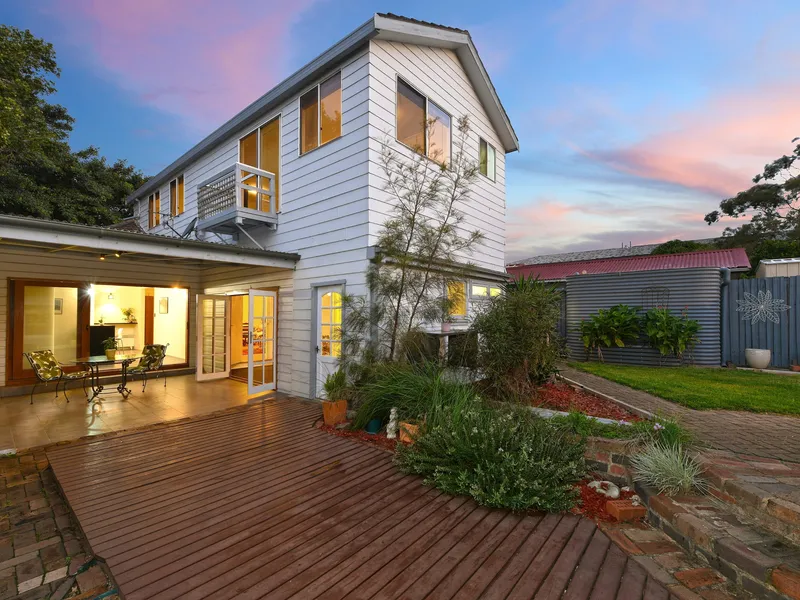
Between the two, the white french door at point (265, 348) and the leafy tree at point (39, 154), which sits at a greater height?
the leafy tree at point (39, 154)

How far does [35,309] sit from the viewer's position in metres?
7.93

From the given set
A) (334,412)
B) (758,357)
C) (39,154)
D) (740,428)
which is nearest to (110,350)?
(334,412)

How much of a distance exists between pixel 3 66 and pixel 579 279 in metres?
18.1

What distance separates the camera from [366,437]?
15.4 feet

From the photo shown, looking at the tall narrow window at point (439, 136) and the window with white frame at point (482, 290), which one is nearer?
the tall narrow window at point (439, 136)

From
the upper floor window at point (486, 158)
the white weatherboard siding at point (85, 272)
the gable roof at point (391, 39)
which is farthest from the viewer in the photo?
the upper floor window at point (486, 158)

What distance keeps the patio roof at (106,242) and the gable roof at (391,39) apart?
3.25 metres

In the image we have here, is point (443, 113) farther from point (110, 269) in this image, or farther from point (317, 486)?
point (110, 269)

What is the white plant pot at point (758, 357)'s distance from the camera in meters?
8.41

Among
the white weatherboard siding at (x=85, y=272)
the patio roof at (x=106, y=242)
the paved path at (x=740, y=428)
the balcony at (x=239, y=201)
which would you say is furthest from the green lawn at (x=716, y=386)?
the white weatherboard siding at (x=85, y=272)

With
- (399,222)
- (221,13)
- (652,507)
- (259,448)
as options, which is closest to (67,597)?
(259,448)

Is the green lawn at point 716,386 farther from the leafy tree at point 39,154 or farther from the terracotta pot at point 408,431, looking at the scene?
the leafy tree at point 39,154

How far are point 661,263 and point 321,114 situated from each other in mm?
11856

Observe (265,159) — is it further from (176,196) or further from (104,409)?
(104,409)
